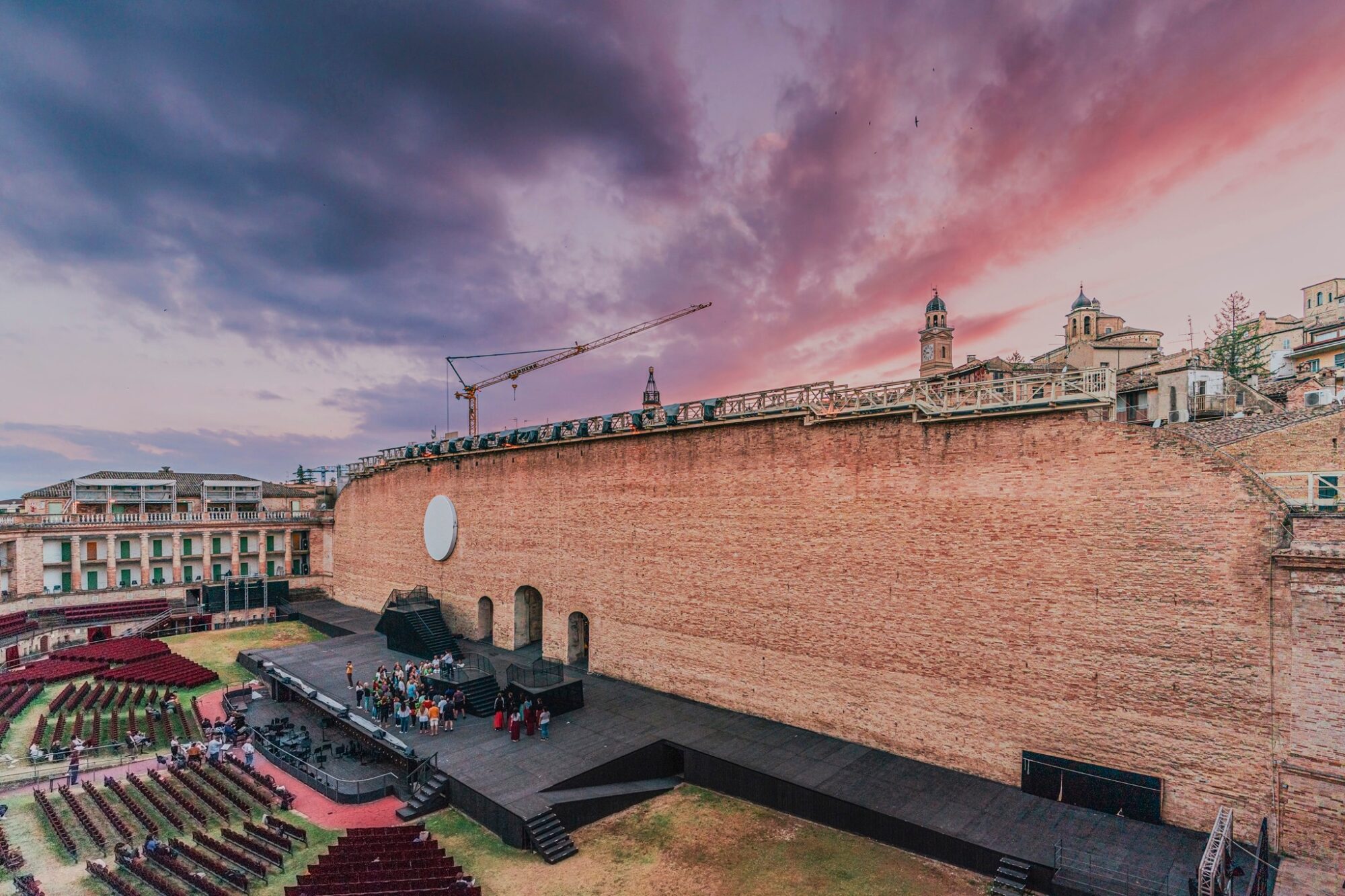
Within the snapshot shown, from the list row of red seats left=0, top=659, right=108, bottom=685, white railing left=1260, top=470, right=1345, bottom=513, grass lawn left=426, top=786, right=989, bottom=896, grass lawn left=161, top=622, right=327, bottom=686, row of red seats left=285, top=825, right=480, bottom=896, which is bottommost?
grass lawn left=161, top=622, right=327, bottom=686

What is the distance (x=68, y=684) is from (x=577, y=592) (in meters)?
24.0

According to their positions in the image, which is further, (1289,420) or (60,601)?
(60,601)

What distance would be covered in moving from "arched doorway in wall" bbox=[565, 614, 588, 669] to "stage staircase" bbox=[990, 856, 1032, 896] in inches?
738

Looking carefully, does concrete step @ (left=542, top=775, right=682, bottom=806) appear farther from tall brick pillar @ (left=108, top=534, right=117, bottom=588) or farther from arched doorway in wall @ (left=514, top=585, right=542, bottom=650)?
tall brick pillar @ (left=108, top=534, right=117, bottom=588)

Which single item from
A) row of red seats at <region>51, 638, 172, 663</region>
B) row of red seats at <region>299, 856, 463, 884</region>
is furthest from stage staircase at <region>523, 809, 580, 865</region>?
row of red seats at <region>51, 638, 172, 663</region>

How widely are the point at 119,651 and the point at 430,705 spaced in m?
25.7

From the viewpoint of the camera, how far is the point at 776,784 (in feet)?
55.6

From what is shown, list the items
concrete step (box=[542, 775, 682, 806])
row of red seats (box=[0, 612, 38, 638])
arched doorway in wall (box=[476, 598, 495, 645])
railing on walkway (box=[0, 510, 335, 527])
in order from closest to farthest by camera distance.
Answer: concrete step (box=[542, 775, 682, 806]) → arched doorway in wall (box=[476, 598, 495, 645]) → row of red seats (box=[0, 612, 38, 638]) → railing on walkway (box=[0, 510, 335, 527])

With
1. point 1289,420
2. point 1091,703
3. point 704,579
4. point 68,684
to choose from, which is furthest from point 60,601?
point 1289,420

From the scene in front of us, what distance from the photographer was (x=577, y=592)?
27.9 metres

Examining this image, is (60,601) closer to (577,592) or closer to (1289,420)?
(577,592)

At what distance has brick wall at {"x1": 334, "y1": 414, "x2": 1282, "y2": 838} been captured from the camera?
13.7 m

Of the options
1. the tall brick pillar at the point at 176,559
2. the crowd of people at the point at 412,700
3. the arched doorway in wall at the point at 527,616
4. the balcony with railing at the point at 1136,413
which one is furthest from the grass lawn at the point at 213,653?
the balcony with railing at the point at 1136,413

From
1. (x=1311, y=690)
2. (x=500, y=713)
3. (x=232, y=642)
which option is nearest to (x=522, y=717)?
(x=500, y=713)
